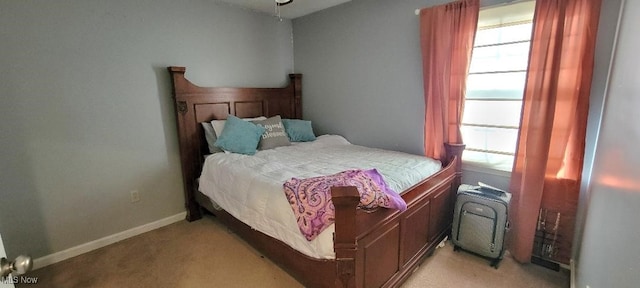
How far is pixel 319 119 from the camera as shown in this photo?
142 inches

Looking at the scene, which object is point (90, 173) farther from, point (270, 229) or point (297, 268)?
point (297, 268)

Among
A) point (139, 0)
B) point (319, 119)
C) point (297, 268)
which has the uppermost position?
point (139, 0)

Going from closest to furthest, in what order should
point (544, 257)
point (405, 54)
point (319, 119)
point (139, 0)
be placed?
point (544, 257) < point (139, 0) < point (405, 54) < point (319, 119)

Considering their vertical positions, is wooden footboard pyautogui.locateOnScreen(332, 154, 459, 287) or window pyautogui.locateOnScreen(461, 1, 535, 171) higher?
window pyautogui.locateOnScreen(461, 1, 535, 171)

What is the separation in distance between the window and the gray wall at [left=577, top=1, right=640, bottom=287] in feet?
1.75

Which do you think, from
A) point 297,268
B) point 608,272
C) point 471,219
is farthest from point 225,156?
point 608,272

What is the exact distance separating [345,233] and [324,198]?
222mm

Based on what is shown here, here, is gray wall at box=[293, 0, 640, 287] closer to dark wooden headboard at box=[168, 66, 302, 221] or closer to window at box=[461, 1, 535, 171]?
window at box=[461, 1, 535, 171]

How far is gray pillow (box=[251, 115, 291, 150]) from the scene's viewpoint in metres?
2.92

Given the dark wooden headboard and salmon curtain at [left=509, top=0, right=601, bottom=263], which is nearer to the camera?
salmon curtain at [left=509, top=0, right=601, bottom=263]

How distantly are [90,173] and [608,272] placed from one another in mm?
3323

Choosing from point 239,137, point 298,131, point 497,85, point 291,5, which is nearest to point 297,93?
point 298,131

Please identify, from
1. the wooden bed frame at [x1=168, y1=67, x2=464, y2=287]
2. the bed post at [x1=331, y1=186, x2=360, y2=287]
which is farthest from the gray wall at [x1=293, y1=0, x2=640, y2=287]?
the bed post at [x1=331, y1=186, x2=360, y2=287]

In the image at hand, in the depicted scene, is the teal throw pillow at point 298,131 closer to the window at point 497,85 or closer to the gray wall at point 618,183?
the window at point 497,85
